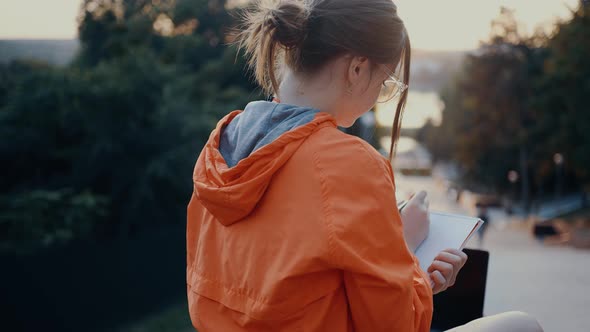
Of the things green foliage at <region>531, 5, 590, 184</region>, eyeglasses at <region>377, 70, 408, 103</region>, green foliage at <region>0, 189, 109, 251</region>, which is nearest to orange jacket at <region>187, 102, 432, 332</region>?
eyeglasses at <region>377, 70, 408, 103</region>

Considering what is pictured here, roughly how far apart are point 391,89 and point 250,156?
1.46 feet

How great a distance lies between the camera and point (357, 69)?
1159 millimetres

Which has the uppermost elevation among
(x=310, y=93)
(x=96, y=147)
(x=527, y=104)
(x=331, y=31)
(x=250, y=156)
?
(x=331, y=31)

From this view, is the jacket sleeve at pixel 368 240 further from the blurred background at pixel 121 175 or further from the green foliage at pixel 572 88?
the green foliage at pixel 572 88

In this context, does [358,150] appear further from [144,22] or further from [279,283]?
[144,22]

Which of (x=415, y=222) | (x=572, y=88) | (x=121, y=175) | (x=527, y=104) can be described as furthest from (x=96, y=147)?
(x=527, y=104)

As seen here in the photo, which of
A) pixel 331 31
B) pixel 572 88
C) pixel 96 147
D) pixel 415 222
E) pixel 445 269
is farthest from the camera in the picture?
pixel 572 88

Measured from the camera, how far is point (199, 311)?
1.21 meters

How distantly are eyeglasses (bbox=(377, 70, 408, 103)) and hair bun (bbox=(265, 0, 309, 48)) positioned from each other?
25 cm

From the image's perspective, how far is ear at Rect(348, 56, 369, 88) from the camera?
1.14 meters

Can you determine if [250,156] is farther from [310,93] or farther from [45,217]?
[45,217]

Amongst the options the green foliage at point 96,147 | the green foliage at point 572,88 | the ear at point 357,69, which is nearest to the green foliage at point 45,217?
the green foliage at point 96,147

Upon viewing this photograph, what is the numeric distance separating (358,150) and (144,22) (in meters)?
14.1

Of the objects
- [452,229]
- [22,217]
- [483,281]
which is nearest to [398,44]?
[452,229]
